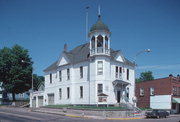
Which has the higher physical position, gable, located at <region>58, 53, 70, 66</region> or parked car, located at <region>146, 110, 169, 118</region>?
gable, located at <region>58, 53, 70, 66</region>

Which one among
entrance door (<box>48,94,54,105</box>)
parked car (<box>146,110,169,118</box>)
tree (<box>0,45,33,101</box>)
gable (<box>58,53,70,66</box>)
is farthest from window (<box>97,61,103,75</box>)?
tree (<box>0,45,33,101</box>)

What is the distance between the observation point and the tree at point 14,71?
55.8 meters

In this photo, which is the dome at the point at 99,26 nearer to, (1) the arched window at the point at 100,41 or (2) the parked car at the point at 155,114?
(1) the arched window at the point at 100,41

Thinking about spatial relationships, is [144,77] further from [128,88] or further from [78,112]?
[78,112]

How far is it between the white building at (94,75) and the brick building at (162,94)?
6.35m

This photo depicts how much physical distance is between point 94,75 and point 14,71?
2434 centimetres

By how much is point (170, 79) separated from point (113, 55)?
12.8 metres

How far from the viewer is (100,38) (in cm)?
4153

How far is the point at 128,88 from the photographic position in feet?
148

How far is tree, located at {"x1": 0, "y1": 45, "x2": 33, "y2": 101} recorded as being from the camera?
55.8 metres

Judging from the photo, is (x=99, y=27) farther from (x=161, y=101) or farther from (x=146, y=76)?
(x=146, y=76)

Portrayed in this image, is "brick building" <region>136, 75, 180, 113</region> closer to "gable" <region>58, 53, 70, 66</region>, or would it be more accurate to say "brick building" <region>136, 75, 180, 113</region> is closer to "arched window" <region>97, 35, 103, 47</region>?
"arched window" <region>97, 35, 103, 47</region>

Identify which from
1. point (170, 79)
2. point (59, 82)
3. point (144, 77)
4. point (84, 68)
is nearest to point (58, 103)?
point (59, 82)

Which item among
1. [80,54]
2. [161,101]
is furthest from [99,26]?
[161,101]
